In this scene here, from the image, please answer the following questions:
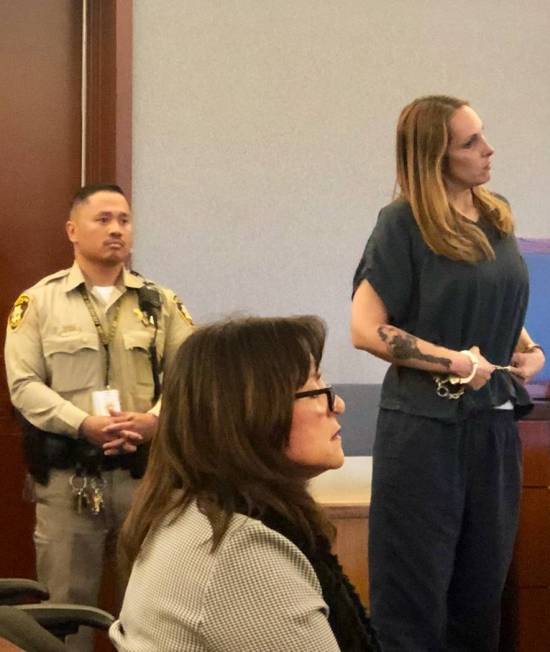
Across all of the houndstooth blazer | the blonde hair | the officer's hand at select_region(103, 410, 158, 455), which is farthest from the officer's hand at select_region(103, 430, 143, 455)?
the houndstooth blazer

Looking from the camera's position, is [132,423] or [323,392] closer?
[323,392]

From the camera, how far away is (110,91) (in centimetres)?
356

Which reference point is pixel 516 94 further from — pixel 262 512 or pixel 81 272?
pixel 262 512

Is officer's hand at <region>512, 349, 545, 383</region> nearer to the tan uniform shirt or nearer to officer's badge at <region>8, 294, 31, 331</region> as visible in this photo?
the tan uniform shirt

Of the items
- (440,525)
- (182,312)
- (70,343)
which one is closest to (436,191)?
(440,525)

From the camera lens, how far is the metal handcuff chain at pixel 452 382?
2363 millimetres

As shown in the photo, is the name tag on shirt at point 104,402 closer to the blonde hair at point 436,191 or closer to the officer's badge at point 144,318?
the officer's badge at point 144,318

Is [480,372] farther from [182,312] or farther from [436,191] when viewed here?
[182,312]

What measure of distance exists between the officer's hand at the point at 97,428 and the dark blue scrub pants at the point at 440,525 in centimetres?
77

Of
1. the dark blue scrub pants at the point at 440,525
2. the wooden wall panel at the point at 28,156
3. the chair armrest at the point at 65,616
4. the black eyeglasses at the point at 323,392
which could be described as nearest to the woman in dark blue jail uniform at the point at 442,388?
the dark blue scrub pants at the point at 440,525

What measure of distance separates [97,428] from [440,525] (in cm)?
95

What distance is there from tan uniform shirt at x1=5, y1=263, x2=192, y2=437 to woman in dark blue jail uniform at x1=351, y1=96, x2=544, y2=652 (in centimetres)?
79

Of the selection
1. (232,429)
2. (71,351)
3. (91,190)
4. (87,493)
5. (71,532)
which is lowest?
(71,532)

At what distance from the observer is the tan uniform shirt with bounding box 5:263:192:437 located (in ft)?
9.81
